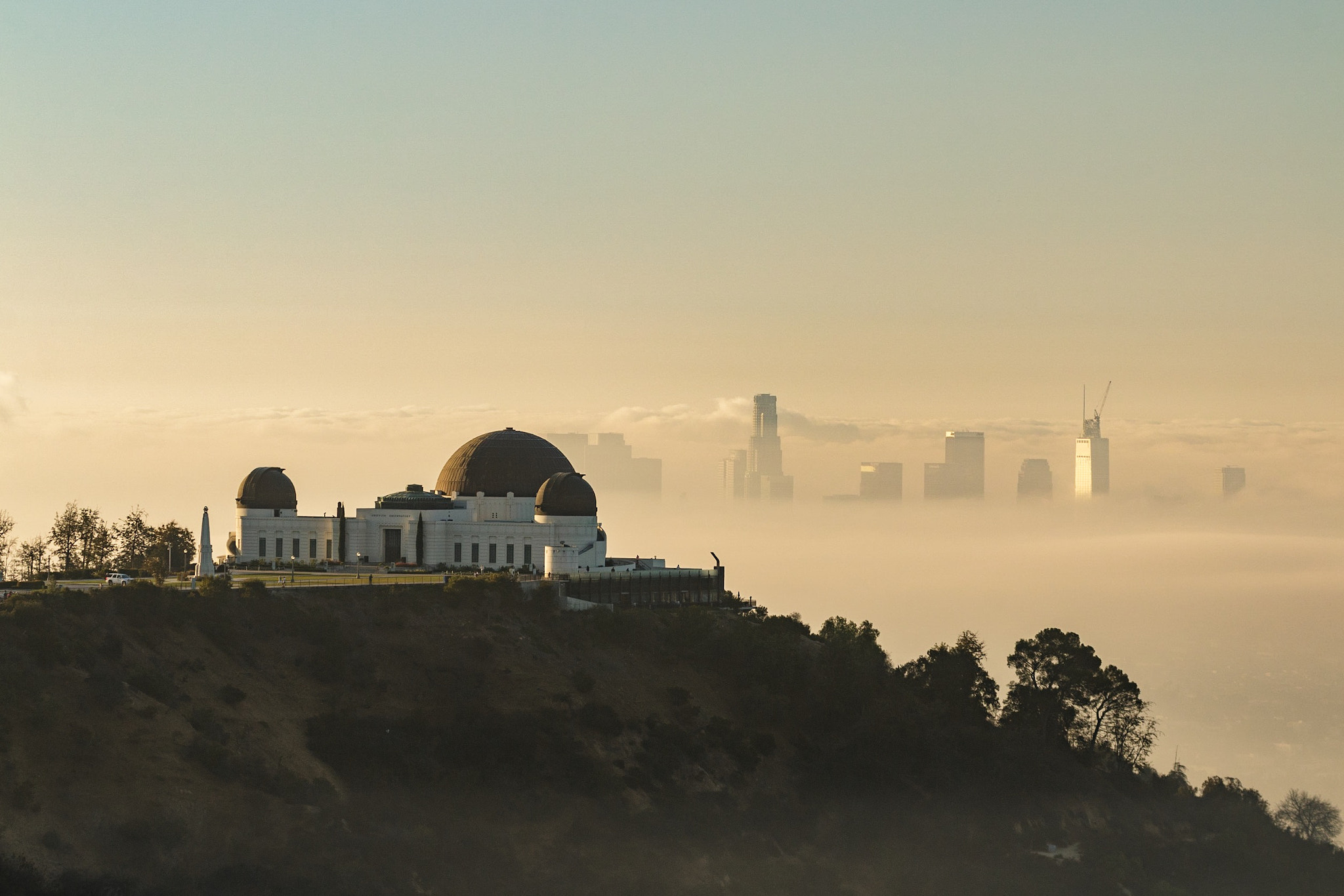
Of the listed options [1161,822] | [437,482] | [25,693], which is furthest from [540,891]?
[437,482]

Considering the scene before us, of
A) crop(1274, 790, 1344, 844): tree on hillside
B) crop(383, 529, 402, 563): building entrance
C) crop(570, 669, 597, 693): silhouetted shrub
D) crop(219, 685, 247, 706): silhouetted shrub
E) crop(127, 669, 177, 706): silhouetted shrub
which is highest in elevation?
crop(383, 529, 402, 563): building entrance

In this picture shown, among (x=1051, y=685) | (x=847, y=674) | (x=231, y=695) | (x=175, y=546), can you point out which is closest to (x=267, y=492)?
(x=175, y=546)

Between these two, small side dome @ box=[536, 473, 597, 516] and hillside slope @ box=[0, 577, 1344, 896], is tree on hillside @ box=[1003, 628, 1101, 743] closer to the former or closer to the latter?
hillside slope @ box=[0, 577, 1344, 896]

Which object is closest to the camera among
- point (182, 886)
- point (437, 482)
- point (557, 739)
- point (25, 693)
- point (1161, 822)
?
point (182, 886)

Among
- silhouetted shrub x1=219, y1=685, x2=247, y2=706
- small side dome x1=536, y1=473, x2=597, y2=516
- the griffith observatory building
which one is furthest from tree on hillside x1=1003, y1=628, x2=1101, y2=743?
silhouetted shrub x1=219, y1=685, x2=247, y2=706

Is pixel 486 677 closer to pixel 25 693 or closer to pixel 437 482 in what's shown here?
pixel 25 693

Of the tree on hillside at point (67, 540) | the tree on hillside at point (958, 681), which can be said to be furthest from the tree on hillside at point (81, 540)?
the tree on hillside at point (958, 681)

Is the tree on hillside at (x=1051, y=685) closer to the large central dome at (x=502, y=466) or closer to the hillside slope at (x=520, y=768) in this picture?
the hillside slope at (x=520, y=768)
